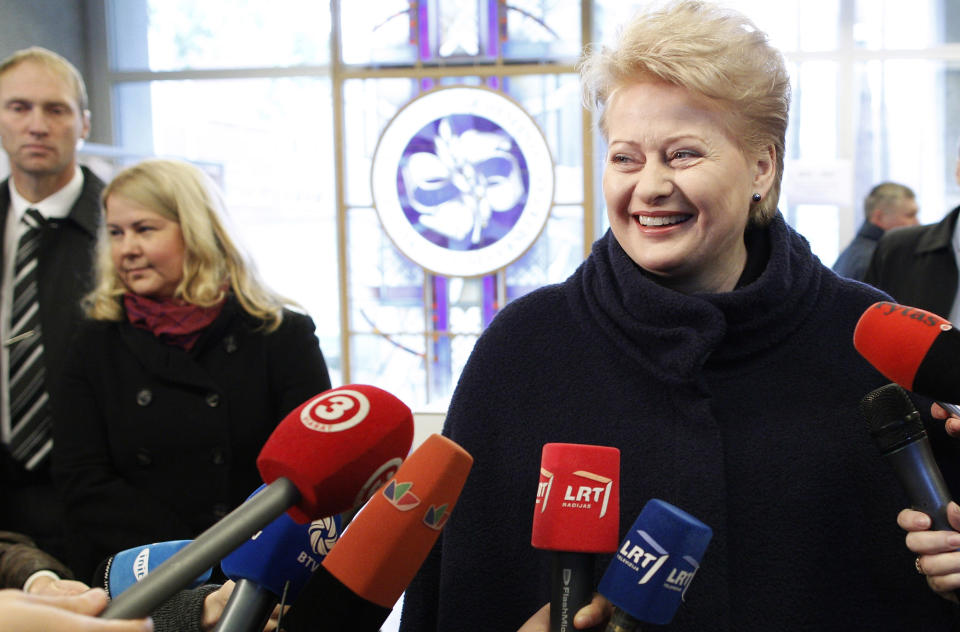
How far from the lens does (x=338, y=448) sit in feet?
2.39

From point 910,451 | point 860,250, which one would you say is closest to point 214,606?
point 910,451

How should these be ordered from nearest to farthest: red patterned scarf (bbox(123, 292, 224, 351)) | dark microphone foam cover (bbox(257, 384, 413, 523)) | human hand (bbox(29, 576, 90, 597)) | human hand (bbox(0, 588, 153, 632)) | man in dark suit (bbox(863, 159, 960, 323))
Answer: human hand (bbox(0, 588, 153, 632)), dark microphone foam cover (bbox(257, 384, 413, 523)), human hand (bbox(29, 576, 90, 597)), red patterned scarf (bbox(123, 292, 224, 351)), man in dark suit (bbox(863, 159, 960, 323))

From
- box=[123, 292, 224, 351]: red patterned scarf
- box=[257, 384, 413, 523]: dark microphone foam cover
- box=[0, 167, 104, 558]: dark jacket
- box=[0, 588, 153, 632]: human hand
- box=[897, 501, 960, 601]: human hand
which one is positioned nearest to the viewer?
box=[0, 588, 153, 632]: human hand

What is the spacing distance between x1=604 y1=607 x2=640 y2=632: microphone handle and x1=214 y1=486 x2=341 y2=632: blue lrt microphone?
0.95 feet

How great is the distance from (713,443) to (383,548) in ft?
1.78

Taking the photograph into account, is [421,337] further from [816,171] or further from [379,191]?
[816,171]

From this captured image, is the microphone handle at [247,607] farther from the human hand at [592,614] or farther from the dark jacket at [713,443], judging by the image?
the dark jacket at [713,443]

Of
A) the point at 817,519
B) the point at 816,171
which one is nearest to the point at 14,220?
the point at 817,519

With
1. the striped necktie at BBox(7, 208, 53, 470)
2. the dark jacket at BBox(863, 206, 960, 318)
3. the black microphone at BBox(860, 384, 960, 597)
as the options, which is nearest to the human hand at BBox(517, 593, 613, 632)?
the black microphone at BBox(860, 384, 960, 597)

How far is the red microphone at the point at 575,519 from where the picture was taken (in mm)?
771

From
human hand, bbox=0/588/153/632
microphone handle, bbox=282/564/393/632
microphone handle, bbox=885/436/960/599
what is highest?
human hand, bbox=0/588/153/632

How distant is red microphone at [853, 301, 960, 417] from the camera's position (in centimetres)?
87

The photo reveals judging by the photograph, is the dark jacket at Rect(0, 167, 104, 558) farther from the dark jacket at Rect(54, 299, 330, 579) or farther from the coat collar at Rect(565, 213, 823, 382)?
the coat collar at Rect(565, 213, 823, 382)

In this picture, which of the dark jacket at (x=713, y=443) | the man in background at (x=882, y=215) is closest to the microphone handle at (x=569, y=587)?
the dark jacket at (x=713, y=443)
